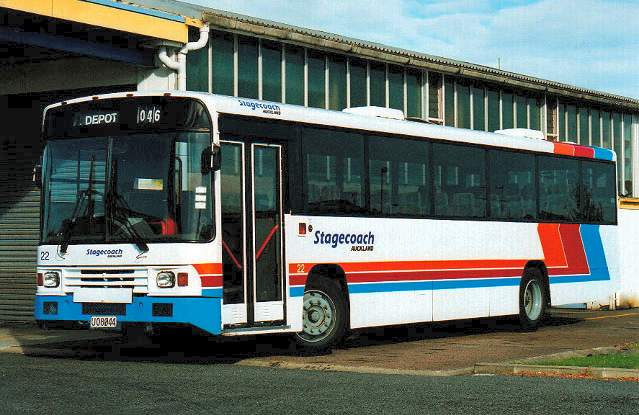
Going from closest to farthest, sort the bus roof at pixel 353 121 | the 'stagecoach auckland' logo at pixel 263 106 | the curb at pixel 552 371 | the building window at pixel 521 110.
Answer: the curb at pixel 552 371 < the bus roof at pixel 353 121 < the 'stagecoach auckland' logo at pixel 263 106 < the building window at pixel 521 110

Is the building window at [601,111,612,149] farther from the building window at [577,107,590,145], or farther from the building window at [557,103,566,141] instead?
the building window at [557,103,566,141]

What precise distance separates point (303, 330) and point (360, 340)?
10.7 feet

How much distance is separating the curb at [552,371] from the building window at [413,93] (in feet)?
45.1

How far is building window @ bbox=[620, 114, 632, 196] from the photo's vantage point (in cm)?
3669

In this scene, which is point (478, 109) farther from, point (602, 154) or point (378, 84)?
point (602, 154)

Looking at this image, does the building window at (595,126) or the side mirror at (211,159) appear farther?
the building window at (595,126)

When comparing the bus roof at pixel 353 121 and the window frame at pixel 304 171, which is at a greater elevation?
the bus roof at pixel 353 121

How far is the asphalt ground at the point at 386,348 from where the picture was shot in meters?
15.1

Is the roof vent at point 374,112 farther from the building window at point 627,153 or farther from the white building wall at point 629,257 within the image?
the building window at point 627,153

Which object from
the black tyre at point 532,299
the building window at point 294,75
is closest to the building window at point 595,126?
the building window at point 294,75

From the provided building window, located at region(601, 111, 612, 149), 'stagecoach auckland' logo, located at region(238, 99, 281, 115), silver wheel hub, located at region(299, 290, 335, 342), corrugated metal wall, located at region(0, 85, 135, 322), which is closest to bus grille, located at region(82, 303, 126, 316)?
silver wheel hub, located at region(299, 290, 335, 342)

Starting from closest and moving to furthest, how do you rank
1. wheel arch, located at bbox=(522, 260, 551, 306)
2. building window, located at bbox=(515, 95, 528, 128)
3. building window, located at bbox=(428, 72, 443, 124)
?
1. wheel arch, located at bbox=(522, 260, 551, 306)
2. building window, located at bbox=(428, 72, 443, 124)
3. building window, located at bbox=(515, 95, 528, 128)

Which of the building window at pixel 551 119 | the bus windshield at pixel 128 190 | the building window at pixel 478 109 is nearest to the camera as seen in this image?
the bus windshield at pixel 128 190

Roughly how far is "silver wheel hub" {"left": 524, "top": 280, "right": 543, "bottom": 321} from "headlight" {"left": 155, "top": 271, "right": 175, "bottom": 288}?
890cm
